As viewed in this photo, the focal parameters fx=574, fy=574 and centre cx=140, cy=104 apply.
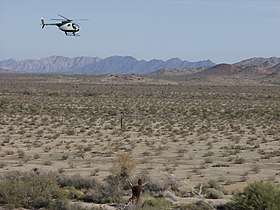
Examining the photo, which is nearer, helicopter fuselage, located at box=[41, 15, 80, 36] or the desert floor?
helicopter fuselage, located at box=[41, 15, 80, 36]

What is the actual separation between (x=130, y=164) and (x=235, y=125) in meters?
29.1

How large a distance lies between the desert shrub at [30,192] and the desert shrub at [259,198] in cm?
516

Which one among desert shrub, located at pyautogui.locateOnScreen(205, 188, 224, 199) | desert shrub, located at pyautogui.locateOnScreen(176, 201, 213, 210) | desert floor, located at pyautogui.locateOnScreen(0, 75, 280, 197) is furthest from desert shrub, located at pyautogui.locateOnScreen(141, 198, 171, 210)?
desert floor, located at pyautogui.locateOnScreen(0, 75, 280, 197)

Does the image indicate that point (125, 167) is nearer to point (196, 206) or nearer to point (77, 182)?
point (77, 182)

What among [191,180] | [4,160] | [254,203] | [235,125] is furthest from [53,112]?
[254,203]

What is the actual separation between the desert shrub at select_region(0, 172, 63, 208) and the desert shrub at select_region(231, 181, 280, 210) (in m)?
5.16

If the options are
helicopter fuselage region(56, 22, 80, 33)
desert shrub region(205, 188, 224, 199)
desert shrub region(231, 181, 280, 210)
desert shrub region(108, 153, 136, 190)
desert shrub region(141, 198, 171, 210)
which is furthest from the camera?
helicopter fuselage region(56, 22, 80, 33)

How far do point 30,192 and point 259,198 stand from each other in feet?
20.9

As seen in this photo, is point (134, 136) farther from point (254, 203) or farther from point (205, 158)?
point (254, 203)

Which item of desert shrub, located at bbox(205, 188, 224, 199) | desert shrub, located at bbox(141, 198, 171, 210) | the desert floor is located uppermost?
desert shrub, located at bbox(141, 198, 171, 210)

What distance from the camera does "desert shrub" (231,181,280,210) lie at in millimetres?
13758

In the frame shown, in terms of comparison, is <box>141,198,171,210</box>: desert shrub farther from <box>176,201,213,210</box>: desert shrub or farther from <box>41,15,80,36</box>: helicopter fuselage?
<box>41,15,80,36</box>: helicopter fuselage

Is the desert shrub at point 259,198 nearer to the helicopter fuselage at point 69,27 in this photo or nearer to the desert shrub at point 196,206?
the desert shrub at point 196,206

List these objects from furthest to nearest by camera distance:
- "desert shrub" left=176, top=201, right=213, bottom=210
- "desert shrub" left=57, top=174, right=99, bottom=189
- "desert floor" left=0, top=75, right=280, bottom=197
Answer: "desert floor" left=0, top=75, right=280, bottom=197 < "desert shrub" left=57, top=174, right=99, bottom=189 < "desert shrub" left=176, top=201, right=213, bottom=210
